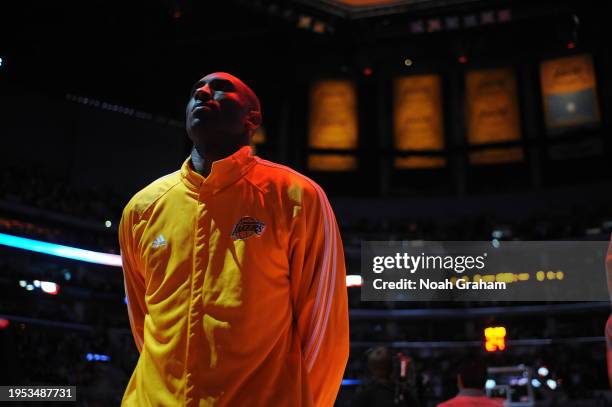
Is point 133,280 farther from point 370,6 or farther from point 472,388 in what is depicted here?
point 370,6

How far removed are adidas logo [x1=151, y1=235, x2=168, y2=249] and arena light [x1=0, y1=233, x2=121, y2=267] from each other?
19.6 meters

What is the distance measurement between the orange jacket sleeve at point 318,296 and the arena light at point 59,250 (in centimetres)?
1984

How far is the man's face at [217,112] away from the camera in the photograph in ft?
6.41

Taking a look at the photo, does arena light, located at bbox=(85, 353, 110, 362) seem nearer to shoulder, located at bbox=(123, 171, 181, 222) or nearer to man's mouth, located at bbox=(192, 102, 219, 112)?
shoulder, located at bbox=(123, 171, 181, 222)

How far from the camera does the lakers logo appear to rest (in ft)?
5.83

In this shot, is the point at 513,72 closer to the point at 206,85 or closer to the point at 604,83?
the point at 604,83

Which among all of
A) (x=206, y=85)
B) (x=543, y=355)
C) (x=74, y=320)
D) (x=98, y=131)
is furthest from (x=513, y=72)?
(x=206, y=85)

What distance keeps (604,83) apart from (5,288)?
73.9 ft

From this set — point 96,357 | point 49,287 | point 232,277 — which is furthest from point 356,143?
point 232,277

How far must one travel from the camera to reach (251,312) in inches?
66.9

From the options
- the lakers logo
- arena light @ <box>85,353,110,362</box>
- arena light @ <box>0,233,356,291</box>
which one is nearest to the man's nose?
the lakers logo

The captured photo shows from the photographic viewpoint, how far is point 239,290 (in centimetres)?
171

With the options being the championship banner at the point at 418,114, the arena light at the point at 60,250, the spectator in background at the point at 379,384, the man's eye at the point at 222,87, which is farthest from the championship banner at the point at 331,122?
the man's eye at the point at 222,87

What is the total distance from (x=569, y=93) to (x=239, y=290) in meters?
27.1
